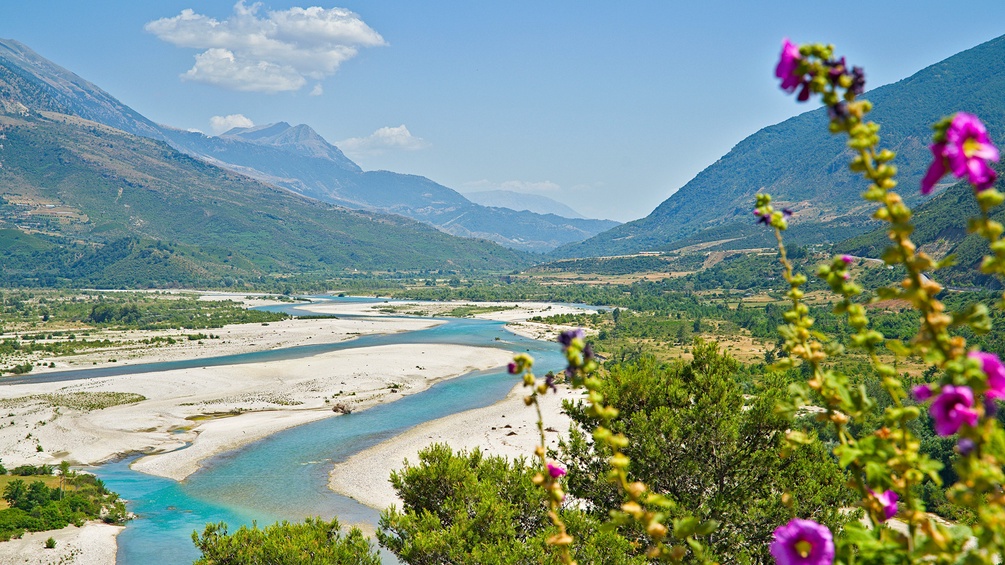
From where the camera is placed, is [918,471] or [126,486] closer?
[918,471]

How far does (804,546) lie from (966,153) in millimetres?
1679

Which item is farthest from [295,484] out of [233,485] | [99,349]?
[99,349]

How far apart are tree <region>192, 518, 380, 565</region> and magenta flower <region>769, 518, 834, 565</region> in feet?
44.0

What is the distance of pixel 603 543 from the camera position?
1133 centimetres

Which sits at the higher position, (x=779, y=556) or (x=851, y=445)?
(x=851, y=445)

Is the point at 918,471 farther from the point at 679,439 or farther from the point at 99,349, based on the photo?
the point at 99,349

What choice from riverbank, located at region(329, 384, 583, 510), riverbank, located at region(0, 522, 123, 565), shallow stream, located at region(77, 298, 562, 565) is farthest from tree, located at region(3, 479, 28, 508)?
riverbank, located at region(329, 384, 583, 510)

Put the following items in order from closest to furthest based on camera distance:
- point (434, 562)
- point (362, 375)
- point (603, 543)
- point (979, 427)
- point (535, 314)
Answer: point (979, 427)
point (603, 543)
point (434, 562)
point (362, 375)
point (535, 314)

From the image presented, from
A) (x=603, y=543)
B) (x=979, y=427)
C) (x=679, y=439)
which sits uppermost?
(x=979, y=427)

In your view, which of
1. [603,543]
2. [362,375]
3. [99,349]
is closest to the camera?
[603,543]

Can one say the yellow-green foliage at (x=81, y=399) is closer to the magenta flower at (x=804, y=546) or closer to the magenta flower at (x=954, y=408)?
the magenta flower at (x=804, y=546)

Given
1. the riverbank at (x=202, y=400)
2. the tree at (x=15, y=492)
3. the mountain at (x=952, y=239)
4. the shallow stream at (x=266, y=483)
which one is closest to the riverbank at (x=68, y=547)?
the riverbank at (x=202, y=400)

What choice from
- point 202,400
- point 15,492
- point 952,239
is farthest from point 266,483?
point 952,239

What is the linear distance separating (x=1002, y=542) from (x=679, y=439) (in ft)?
37.3
